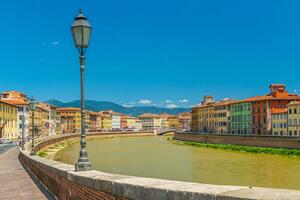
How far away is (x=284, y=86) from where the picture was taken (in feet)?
332

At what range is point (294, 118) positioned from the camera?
8044cm

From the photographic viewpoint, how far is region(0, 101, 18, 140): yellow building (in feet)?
280

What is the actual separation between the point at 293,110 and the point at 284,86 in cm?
2155

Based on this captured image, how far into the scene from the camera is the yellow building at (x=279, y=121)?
275ft

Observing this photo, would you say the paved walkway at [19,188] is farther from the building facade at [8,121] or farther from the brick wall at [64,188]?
the building facade at [8,121]

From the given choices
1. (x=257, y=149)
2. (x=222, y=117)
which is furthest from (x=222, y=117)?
(x=257, y=149)

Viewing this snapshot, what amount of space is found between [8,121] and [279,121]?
53.3 m

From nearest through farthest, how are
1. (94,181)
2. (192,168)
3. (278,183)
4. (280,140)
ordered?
1. (94,181)
2. (278,183)
3. (192,168)
4. (280,140)

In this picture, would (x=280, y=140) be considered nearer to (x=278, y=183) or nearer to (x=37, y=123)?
(x=278, y=183)

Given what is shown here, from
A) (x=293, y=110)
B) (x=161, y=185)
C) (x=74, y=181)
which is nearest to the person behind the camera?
(x=161, y=185)

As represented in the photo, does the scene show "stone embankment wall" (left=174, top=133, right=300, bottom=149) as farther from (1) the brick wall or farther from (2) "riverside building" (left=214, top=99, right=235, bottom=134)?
(1) the brick wall

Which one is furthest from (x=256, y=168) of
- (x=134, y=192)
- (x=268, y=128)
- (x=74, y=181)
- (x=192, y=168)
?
(x=268, y=128)

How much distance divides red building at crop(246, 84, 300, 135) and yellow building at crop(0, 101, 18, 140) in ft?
168

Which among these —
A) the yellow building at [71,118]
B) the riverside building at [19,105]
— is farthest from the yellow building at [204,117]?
the yellow building at [71,118]
